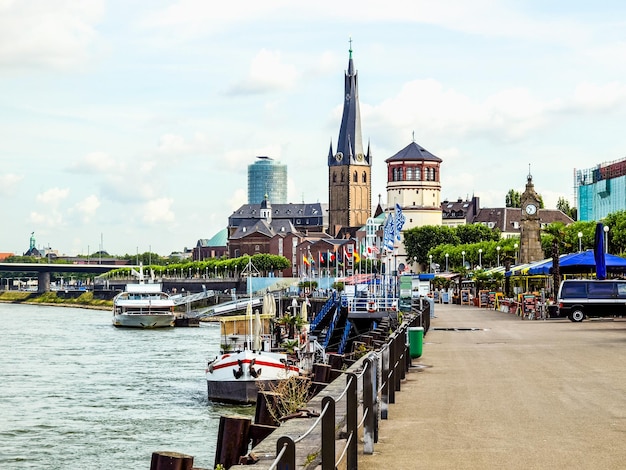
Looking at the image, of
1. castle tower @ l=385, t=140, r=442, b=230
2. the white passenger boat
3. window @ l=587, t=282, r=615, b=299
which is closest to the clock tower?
the white passenger boat

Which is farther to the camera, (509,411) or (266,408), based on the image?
(266,408)

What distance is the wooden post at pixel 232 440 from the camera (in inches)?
576

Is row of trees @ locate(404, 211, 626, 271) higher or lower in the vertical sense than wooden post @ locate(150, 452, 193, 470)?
higher

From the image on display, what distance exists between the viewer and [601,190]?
140250mm

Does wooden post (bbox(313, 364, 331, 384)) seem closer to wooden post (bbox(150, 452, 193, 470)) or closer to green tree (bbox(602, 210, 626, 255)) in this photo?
wooden post (bbox(150, 452, 193, 470))

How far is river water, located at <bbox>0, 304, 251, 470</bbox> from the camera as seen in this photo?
27642mm

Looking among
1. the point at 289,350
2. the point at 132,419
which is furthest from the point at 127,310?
the point at 132,419

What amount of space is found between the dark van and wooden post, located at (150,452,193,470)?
37.3m

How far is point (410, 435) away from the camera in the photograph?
14648mm

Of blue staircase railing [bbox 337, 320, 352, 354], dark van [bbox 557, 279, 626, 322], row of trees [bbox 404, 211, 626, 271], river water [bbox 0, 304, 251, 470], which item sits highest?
row of trees [bbox 404, 211, 626, 271]

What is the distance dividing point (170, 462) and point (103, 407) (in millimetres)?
26381

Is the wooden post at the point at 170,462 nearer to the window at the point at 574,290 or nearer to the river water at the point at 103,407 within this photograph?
the river water at the point at 103,407

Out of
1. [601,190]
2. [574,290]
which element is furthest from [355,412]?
[601,190]

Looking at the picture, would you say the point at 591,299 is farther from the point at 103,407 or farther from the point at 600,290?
Answer: the point at 103,407
